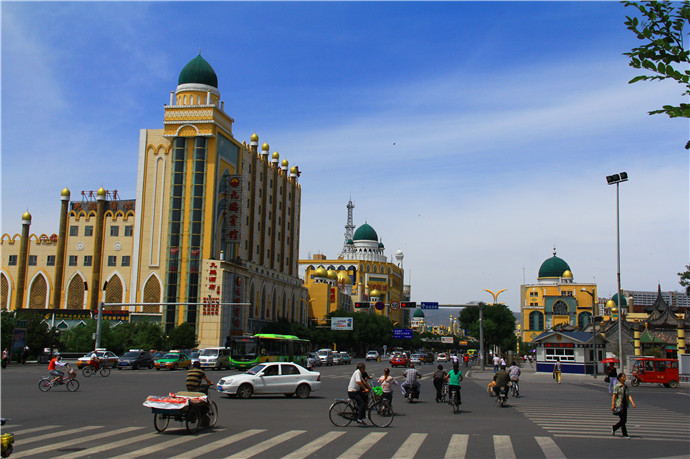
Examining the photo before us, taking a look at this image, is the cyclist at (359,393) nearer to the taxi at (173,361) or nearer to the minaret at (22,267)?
the taxi at (173,361)

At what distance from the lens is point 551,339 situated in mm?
66250

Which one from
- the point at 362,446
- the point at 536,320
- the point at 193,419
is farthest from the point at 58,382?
the point at 536,320

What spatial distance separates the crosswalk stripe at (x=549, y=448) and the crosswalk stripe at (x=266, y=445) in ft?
18.0

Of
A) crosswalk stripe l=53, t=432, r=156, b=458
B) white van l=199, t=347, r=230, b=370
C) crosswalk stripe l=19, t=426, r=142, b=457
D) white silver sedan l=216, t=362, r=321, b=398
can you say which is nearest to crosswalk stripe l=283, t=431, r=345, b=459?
crosswalk stripe l=53, t=432, r=156, b=458

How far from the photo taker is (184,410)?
15.2 m

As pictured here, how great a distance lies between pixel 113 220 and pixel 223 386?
6053 cm

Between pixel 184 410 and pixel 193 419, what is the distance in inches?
15.9

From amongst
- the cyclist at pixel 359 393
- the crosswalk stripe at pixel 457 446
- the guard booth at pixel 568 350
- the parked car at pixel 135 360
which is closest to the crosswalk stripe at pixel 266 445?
the cyclist at pixel 359 393

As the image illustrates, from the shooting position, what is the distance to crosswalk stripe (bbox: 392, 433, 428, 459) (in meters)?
12.6

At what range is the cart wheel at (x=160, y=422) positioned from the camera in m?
15.5

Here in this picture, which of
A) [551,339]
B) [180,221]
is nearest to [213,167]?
[180,221]

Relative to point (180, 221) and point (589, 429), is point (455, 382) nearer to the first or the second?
point (589, 429)

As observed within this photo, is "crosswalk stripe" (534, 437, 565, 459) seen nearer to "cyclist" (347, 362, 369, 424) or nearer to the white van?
"cyclist" (347, 362, 369, 424)

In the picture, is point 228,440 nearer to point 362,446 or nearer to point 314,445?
point 314,445
